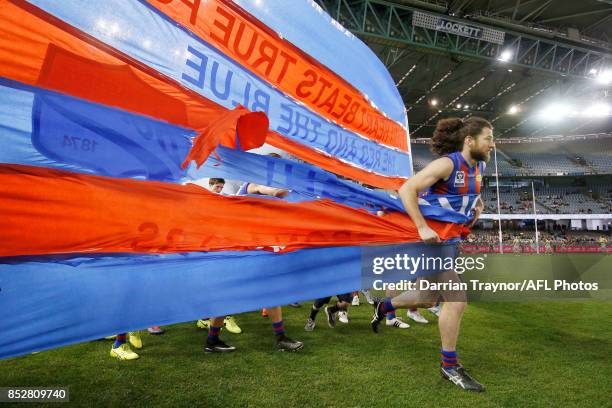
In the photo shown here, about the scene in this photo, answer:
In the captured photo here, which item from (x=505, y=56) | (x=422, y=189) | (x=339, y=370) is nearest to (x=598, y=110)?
(x=505, y=56)

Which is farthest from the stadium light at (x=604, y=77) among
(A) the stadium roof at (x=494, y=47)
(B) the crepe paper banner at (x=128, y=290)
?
(B) the crepe paper banner at (x=128, y=290)

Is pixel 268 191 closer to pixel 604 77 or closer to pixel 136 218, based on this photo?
pixel 136 218

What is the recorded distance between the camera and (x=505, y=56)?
13508 mm

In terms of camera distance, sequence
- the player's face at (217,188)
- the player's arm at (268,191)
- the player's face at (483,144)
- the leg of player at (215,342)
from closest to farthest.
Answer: the player's face at (217,188) → the player's arm at (268,191) → the player's face at (483,144) → the leg of player at (215,342)

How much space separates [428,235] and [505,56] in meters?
14.7

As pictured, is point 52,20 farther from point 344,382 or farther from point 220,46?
point 344,382

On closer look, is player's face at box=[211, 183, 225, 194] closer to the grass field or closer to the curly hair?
the grass field

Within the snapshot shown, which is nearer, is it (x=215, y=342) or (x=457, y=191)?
(x=457, y=191)

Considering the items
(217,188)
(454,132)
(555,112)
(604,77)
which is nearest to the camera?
(217,188)

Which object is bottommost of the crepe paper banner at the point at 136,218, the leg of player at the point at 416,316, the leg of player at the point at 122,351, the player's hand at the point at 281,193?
the leg of player at the point at 122,351

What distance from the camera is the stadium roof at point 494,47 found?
1185cm

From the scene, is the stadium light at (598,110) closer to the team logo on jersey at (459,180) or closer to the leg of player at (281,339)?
the team logo on jersey at (459,180)

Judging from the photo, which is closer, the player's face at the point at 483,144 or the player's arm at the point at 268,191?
the player's arm at the point at 268,191

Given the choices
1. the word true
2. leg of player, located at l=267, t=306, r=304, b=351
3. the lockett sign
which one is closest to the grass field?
leg of player, located at l=267, t=306, r=304, b=351
